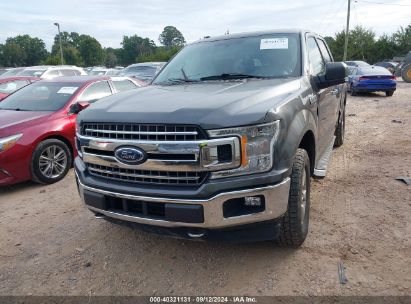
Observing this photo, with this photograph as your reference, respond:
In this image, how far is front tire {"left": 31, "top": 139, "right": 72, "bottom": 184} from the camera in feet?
17.6

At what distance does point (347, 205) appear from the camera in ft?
14.0

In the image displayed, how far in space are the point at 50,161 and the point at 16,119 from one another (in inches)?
29.7

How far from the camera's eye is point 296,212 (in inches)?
119

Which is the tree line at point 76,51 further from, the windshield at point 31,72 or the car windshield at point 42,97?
the car windshield at point 42,97

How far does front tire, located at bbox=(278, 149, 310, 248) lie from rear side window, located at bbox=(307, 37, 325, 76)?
1.27 m

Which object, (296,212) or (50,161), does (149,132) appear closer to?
(296,212)

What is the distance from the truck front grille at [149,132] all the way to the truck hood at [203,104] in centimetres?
4

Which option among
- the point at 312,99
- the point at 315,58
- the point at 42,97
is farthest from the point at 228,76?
the point at 42,97

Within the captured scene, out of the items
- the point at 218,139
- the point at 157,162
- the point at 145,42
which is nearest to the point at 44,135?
the point at 157,162

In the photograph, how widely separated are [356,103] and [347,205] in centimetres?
1084

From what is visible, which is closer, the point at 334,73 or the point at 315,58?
the point at 334,73

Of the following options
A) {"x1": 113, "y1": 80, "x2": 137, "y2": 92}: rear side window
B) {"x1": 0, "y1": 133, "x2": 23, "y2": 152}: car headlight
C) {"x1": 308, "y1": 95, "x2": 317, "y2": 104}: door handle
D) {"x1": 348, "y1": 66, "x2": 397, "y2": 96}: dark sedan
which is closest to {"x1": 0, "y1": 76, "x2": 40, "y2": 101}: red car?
{"x1": 113, "y1": 80, "x2": 137, "y2": 92}: rear side window

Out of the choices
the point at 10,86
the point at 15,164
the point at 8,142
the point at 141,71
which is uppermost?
the point at 10,86

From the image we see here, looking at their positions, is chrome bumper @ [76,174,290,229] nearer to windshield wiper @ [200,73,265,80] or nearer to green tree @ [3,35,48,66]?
windshield wiper @ [200,73,265,80]
